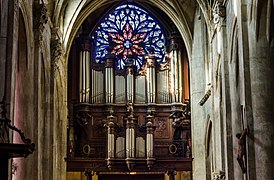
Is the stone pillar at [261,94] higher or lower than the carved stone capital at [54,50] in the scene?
lower

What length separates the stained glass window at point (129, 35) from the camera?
37.2 m

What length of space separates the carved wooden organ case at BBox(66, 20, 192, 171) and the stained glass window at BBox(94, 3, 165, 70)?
423mm

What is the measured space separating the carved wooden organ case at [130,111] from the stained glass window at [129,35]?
1.39 ft

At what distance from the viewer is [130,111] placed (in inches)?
1372

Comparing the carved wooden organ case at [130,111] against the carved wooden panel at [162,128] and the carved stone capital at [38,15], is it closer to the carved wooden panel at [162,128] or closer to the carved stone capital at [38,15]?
the carved wooden panel at [162,128]

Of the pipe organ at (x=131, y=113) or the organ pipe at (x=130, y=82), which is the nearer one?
the pipe organ at (x=131, y=113)

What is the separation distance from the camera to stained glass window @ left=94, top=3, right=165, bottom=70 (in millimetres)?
37156

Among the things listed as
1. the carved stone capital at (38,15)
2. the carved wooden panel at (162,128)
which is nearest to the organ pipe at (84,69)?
the carved wooden panel at (162,128)

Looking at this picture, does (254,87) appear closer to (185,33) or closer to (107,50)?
(185,33)

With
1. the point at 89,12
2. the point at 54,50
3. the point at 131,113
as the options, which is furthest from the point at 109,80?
the point at 54,50

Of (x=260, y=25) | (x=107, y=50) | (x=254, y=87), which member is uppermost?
(x=107, y=50)

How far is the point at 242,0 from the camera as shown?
67.2 feet

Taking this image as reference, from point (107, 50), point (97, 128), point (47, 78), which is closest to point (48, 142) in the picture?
point (47, 78)

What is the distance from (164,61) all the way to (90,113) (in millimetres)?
5137
